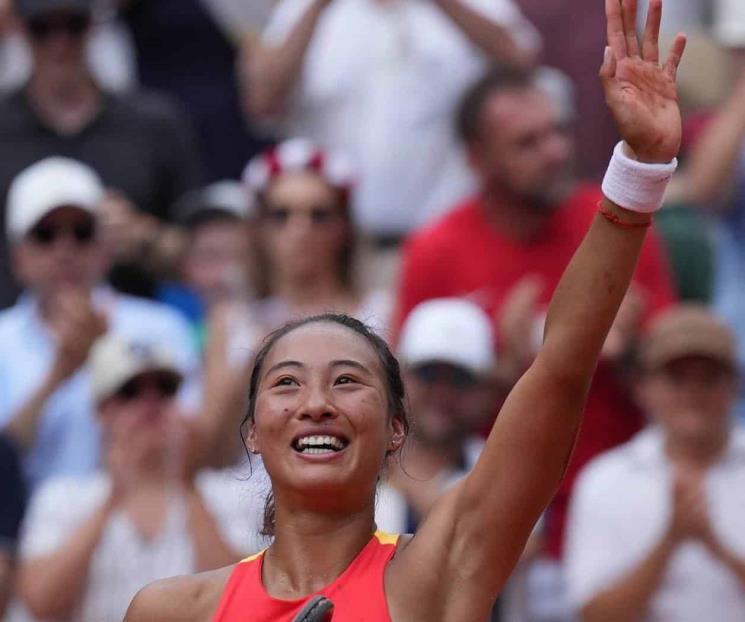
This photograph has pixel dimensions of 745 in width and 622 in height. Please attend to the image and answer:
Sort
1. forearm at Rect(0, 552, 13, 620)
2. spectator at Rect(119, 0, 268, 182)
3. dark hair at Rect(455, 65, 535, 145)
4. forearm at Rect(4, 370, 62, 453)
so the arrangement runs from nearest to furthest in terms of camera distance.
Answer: forearm at Rect(0, 552, 13, 620) → forearm at Rect(4, 370, 62, 453) → dark hair at Rect(455, 65, 535, 145) → spectator at Rect(119, 0, 268, 182)

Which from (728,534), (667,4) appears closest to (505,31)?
(667,4)

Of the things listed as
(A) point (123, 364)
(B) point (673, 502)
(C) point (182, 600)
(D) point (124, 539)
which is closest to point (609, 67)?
(C) point (182, 600)

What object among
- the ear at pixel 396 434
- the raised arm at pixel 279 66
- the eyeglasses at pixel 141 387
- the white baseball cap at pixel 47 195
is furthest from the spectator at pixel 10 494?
the ear at pixel 396 434

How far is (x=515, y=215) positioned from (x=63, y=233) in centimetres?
→ 153

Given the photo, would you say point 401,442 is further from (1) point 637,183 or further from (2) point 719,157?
(2) point 719,157

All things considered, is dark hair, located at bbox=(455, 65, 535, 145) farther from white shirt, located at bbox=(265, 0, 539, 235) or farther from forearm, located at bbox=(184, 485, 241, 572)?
forearm, located at bbox=(184, 485, 241, 572)

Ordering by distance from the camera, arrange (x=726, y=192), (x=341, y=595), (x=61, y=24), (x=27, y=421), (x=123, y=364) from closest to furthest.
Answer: (x=341, y=595) → (x=123, y=364) → (x=27, y=421) → (x=726, y=192) → (x=61, y=24)

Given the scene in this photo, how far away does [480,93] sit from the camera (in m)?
6.61

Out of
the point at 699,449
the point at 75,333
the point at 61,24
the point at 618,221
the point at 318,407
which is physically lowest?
the point at 699,449

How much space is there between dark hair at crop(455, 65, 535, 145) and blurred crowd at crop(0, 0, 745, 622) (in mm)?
11

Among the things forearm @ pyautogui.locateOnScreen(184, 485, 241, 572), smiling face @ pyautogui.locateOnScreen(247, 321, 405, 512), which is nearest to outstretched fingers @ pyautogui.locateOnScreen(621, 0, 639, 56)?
smiling face @ pyautogui.locateOnScreen(247, 321, 405, 512)

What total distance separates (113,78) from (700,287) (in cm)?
281

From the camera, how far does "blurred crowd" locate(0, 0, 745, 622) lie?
18.6ft

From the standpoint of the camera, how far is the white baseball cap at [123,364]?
594 centimetres
